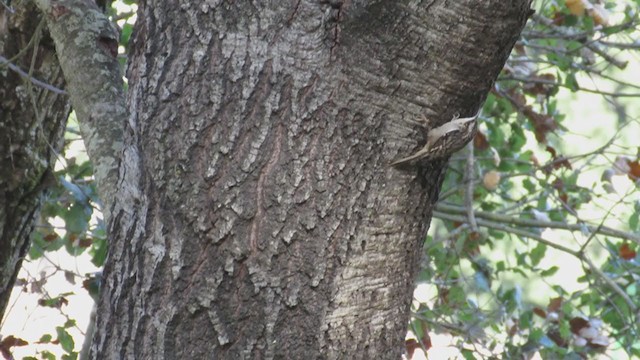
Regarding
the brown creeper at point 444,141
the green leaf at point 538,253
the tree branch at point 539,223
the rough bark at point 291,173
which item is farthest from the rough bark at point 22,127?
the green leaf at point 538,253

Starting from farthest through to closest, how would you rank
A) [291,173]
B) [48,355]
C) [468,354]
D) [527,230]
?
[527,230] < [468,354] < [48,355] < [291,173]

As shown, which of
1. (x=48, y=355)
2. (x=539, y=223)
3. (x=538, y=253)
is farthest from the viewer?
(x=538, y=253)

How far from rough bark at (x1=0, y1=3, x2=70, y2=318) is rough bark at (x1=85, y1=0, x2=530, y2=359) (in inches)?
40.8

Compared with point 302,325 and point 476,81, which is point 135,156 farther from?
point 476,81

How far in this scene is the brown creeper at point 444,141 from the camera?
1.05m

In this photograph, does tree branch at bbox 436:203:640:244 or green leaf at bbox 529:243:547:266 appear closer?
tree branch at bbox 436:203:640:244

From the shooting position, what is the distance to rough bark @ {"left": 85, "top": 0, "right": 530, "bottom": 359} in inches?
41.0

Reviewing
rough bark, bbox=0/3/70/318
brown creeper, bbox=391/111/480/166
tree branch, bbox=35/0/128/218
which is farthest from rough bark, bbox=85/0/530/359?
rough bark, bbox=0/3/70/318

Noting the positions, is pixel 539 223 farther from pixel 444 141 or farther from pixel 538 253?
pixel 444 141

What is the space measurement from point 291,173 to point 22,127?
120cm

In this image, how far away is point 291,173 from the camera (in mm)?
1048

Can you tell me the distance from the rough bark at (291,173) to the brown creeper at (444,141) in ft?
0.05

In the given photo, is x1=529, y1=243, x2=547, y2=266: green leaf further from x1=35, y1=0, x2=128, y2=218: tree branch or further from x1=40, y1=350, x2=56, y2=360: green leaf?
x1=35, y1=0, x2=128, y2=218: tree branch

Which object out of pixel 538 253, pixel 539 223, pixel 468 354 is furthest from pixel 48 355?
pixel 538 253
